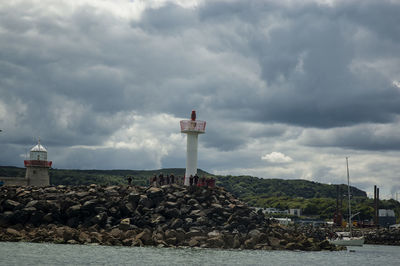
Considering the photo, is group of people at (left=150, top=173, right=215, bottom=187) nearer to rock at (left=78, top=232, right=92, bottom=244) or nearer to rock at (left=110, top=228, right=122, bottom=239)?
rock at (left=110, top=228, right=122, bottom=239)

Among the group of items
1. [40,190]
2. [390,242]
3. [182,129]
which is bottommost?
[390,242]

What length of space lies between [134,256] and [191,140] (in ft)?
62.8

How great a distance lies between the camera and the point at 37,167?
6662cm

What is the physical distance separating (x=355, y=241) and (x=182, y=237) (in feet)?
132

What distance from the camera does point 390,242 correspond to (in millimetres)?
94188

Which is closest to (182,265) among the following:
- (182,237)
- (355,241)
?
(182,237)

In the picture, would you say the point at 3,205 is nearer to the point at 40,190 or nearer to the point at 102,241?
the point at 40,190

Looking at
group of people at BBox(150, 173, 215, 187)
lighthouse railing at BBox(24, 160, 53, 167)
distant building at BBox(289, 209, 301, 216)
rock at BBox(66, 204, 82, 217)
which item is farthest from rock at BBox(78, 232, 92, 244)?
distant building at BBox(289, 209, 301, 216)

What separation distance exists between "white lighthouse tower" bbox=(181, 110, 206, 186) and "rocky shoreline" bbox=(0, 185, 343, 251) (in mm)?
2632

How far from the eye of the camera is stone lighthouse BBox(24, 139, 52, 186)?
66.4 metres

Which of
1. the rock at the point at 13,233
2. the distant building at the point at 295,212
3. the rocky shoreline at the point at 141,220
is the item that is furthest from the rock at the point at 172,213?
the distant building at the point at 295,212

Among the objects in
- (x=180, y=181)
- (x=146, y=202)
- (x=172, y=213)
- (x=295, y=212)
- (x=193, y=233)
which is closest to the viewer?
(x=193, y=233)

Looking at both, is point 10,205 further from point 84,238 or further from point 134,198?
point 134,198

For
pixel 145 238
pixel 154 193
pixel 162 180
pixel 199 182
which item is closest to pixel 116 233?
pixel 145 238
